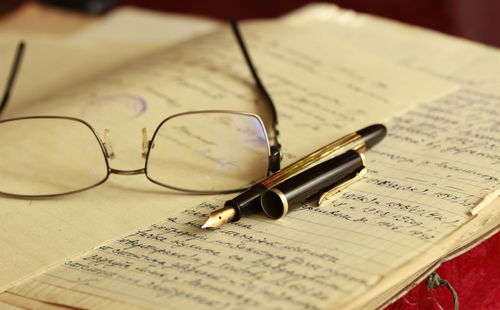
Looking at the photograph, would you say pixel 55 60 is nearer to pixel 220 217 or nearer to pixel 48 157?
pixel 48 157

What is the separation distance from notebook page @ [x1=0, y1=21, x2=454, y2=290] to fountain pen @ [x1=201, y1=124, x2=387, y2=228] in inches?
2.1

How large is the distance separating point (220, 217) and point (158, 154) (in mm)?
155

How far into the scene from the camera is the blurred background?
4.09 ft

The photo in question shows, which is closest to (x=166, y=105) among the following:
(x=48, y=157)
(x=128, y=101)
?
(x=128, y=101)

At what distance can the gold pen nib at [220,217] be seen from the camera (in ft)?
1.86

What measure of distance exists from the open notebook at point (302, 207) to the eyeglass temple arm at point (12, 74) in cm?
2

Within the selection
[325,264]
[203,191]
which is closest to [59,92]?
[203,191]

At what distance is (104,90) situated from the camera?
2.72 ft

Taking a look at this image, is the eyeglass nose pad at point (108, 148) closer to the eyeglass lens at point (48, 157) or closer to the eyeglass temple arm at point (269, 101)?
the eyeglass lens at point (48, 157)

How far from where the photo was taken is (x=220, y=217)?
573 millimetres

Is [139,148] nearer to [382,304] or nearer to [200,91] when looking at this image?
[200,91]

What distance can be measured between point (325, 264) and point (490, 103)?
0.39 metres

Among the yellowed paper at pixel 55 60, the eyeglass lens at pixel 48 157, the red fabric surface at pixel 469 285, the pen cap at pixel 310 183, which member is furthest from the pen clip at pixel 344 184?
the yellowed paper at pixel 55 60

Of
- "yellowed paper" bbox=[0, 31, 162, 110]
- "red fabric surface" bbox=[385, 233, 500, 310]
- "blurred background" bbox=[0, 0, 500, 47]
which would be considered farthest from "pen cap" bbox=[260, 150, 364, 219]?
"blurred background" bbox=[0, 0, 500, 47]
